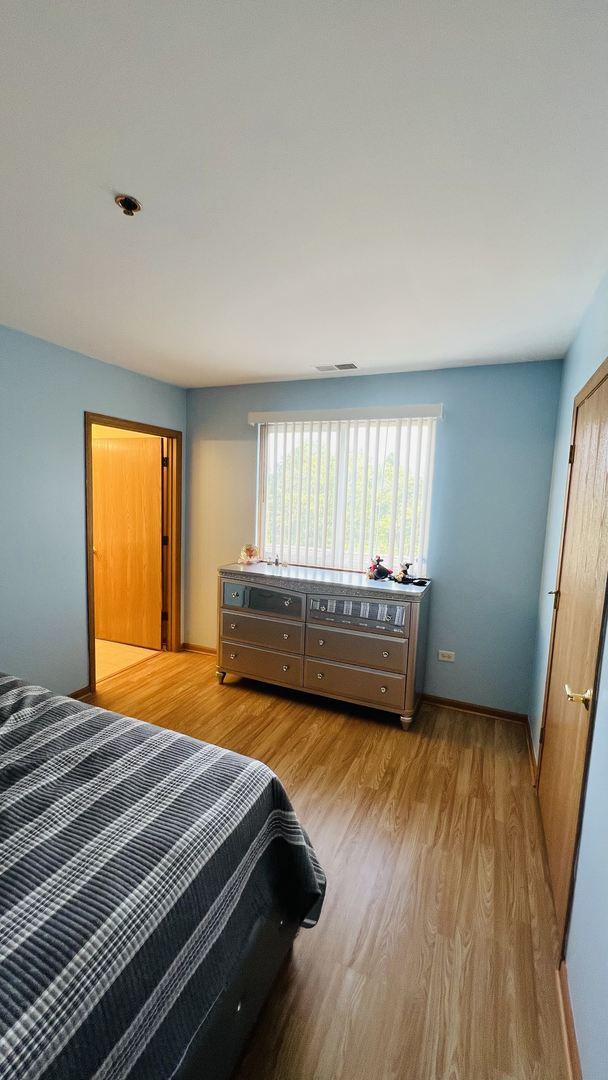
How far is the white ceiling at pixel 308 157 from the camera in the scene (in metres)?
0.86

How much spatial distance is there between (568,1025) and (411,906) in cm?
54

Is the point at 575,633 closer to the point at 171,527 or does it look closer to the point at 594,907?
the point at 594,907

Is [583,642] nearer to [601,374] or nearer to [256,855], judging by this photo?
[601,374]

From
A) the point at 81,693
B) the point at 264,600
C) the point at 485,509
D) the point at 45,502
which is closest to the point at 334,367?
the point at 485,509

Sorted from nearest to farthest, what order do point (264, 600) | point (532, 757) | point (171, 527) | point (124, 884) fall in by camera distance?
1. point (124, 884)
2. point (532, 757)
3. point (264, 600)
4. point (171, 527)

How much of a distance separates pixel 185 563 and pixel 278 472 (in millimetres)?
1317

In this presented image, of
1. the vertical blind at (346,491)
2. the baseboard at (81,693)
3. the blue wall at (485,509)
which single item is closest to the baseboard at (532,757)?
the blue wall at (485,509)

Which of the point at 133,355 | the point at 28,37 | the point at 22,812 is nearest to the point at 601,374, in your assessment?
the point at 28,37

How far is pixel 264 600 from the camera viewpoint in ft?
10.9

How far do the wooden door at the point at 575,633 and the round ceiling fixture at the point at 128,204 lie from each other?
168 centimetres

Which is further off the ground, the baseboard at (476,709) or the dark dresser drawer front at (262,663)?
the dark dresser drawer front at (262,663)

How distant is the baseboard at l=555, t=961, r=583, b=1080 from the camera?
1166 mm

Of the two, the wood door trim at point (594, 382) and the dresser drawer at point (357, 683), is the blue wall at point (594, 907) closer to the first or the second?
the wood door trim at point (594, 382)

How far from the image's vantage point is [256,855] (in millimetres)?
1271
